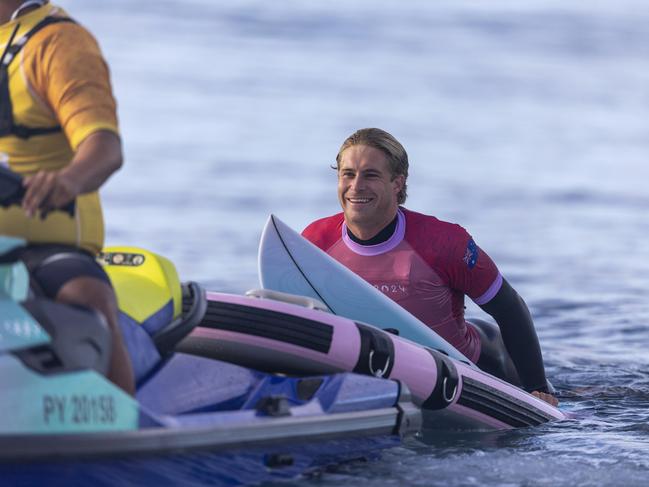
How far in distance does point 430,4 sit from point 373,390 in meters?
37.1

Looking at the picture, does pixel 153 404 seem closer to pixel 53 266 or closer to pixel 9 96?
pixel 53 266

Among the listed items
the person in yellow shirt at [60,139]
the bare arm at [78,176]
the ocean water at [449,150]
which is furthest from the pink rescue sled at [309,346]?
the bare arm at [78,176]

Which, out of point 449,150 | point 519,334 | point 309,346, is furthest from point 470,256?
point 449,150

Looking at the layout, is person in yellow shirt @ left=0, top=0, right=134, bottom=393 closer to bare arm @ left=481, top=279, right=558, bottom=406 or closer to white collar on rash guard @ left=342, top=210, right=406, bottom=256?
white collar on rash guard @ left=342, top=210, right=406, bottom=256

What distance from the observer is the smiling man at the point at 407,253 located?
6.36m

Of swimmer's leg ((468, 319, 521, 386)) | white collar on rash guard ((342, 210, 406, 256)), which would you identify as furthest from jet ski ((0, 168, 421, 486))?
swimmer's leg ((468, 319, 521, 386))

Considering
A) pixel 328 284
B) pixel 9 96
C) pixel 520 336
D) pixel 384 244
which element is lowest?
pixel 520 336

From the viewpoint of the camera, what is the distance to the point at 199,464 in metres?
4.39

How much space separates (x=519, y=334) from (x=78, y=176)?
3.27 m

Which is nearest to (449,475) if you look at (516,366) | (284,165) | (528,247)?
(516,366)

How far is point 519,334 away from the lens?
6625 mm

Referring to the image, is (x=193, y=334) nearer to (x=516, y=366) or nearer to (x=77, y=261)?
(x=77, y=261)

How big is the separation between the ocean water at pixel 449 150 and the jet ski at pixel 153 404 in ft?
0.78

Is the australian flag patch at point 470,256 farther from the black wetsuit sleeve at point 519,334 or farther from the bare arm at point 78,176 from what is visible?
the bare arm at point 78,176
